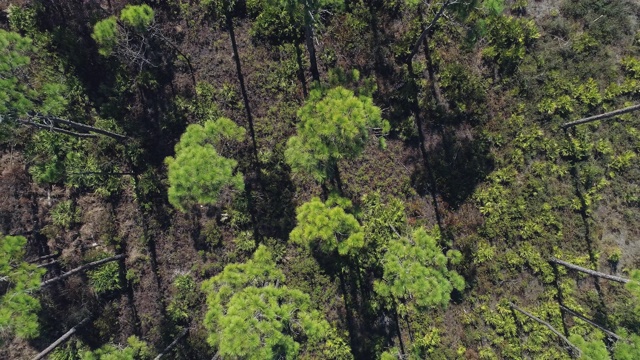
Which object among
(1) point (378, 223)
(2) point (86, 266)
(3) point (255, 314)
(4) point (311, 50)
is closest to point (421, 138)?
(1) point (378, 223)

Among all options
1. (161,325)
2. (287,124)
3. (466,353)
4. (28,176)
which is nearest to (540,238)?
(466,353)

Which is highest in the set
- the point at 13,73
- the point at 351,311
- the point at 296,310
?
the point at 13,73

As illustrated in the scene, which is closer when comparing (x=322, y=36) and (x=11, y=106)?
(x=11, y=106)

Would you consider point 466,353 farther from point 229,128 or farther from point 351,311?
point 229,128

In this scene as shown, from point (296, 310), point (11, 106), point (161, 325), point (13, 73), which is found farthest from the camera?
point (161, 325)

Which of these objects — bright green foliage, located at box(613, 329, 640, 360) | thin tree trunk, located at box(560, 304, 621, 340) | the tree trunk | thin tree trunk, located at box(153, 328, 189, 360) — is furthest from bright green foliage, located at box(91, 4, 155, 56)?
bright green foliage, located at box(613, 329, 640, 360)

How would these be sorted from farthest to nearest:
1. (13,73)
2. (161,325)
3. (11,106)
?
(161,325) → (13,73) → (11,106)

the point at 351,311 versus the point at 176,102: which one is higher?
the point at 176,102

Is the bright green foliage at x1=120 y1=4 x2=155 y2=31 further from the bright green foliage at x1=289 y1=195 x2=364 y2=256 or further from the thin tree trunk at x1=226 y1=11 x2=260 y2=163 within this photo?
the bright green foliage at x1=289 y1=195 x2=364 y2=256

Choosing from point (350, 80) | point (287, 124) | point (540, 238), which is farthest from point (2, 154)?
point (540, 238)
